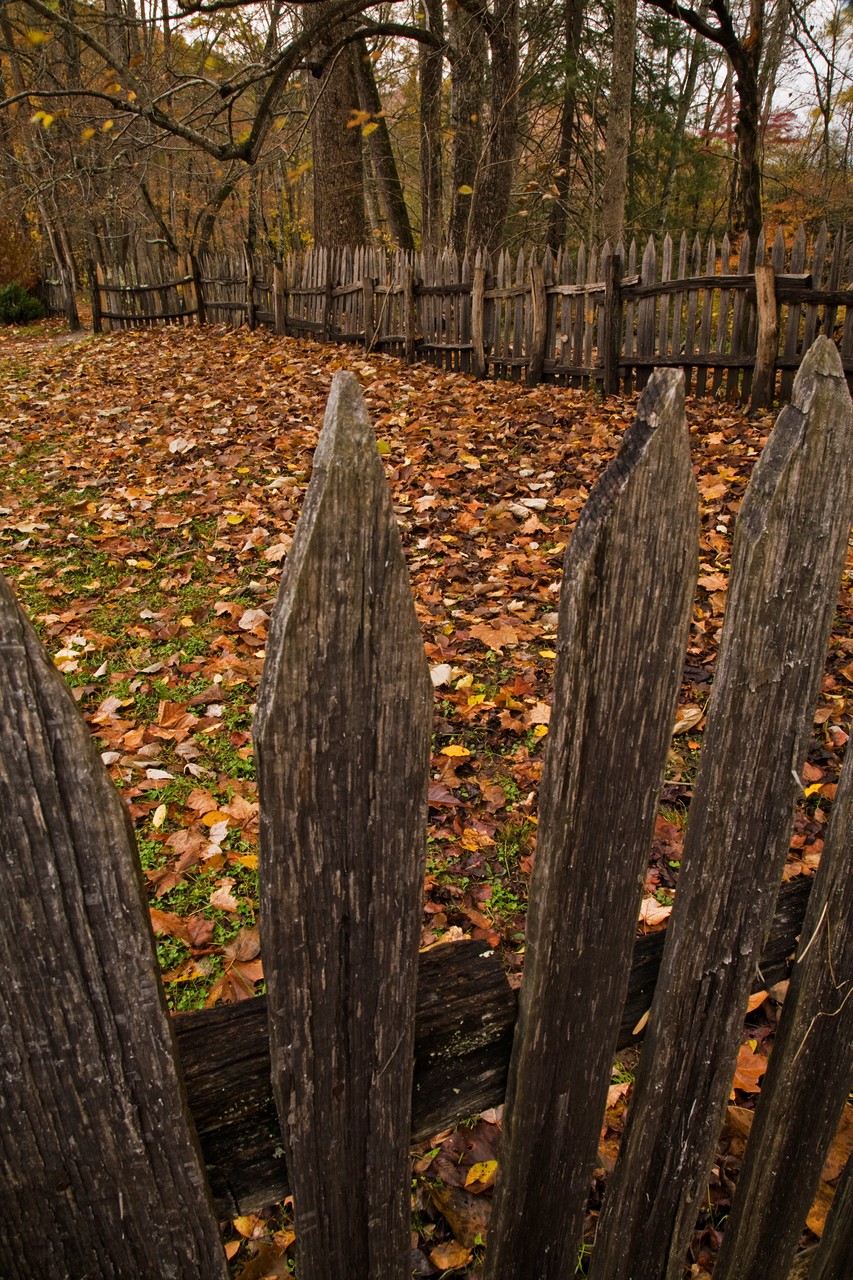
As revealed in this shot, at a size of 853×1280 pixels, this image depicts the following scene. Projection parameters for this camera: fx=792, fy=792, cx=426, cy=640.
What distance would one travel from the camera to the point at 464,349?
10.0m

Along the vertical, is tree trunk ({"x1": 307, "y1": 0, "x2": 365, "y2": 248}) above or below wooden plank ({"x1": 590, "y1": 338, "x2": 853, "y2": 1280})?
above

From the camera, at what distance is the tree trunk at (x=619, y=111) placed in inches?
434

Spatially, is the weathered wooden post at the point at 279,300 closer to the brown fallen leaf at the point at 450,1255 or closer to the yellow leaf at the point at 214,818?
the yellow leaf at the point at 214,818

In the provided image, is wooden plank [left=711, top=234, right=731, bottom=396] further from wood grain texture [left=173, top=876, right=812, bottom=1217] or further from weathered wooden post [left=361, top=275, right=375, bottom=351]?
wood grain texture [left=173, top=876, right=812, bottom=1217]

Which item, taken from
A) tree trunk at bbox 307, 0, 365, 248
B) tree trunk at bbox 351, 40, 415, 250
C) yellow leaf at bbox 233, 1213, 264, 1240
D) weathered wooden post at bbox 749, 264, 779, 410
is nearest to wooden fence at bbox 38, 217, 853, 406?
weathered wooden post at bbox 749, 264, 779, 410

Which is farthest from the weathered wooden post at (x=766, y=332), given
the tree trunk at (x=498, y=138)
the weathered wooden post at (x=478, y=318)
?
the tree trunk at (x=498, y=138)

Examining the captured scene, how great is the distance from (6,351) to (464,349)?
9.94 metres

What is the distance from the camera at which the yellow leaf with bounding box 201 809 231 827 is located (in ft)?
9.15

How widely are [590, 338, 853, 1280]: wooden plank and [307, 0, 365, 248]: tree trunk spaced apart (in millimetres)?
13432

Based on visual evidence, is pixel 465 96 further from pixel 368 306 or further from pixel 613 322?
pixel 613 322

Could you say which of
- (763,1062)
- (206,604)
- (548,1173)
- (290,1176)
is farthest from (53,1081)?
(206,604)

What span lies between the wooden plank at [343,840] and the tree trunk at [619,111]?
11.7m

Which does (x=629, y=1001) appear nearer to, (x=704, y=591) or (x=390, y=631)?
(x=390, y=631)

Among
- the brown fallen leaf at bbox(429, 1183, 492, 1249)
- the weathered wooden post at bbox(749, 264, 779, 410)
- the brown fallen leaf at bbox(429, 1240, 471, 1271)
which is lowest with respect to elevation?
the brown fallen leaf at bbox(429, 1240, 471, 1271)
